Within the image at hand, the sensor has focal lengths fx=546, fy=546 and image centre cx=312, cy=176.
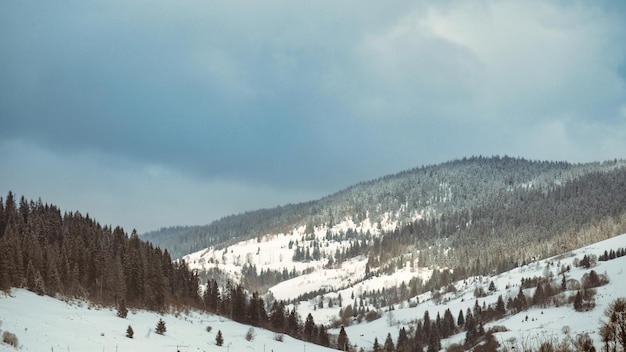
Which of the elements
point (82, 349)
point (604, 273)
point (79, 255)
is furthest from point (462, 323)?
point (82, 349)

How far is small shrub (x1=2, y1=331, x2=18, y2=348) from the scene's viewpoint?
103ft

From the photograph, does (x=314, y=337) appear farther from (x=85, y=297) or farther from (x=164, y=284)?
(x=85, y=297)

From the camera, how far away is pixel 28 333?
36.2 m

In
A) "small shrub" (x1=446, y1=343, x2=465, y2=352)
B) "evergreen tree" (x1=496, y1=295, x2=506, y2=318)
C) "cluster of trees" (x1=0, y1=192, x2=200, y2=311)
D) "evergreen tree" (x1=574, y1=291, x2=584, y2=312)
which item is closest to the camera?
"cluster of trees" (x1=0, y1=192, x2=200, y2=311)

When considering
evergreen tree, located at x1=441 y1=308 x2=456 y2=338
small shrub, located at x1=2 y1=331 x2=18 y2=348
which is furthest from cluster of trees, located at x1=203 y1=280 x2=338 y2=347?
small shrub, located at x1=2 y1=331 x2=18 y2=348

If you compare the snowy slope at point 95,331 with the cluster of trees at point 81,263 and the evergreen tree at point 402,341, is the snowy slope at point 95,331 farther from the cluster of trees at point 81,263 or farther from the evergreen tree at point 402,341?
the evergreen tree at point 402,341

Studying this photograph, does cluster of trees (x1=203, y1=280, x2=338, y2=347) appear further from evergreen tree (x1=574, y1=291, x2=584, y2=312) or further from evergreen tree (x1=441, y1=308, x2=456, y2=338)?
evergreen tree (x1=574, y1=291, x2=584, y2=312)

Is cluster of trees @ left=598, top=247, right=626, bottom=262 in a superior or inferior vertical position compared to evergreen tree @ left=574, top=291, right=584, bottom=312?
superior

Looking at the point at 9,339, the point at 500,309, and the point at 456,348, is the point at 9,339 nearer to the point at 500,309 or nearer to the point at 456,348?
the point at 456,348

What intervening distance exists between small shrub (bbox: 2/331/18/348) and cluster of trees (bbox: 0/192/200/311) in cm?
2281

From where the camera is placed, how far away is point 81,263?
81688mm

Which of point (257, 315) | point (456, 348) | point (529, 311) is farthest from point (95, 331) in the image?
point (529, 311)

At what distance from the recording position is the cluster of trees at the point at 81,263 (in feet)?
208

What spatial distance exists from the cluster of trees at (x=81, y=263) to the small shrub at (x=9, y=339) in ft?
74.8
